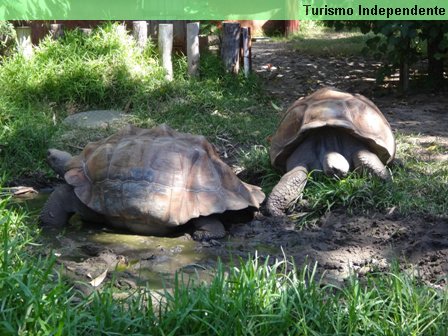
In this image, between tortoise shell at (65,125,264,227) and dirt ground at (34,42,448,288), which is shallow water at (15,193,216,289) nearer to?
dirt ground at (34,42,448,288)

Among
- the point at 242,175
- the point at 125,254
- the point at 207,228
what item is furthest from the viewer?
the point at 242,175

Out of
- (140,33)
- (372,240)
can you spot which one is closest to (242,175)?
(372,240)

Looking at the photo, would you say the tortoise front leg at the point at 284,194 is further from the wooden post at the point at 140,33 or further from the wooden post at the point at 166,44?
the wooden post at the point at 140,33

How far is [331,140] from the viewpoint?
630cm

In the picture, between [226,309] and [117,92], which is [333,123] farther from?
[117,92]

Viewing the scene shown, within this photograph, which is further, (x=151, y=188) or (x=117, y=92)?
(x=117, y=92)

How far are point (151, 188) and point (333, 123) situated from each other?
1.66 meters

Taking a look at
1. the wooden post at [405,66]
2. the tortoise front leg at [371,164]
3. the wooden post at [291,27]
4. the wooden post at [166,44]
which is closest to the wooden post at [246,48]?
the wooden post at [166,44]

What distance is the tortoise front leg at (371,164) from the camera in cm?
603

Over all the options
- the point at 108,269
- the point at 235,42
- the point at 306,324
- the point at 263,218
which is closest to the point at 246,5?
the point at 235,42

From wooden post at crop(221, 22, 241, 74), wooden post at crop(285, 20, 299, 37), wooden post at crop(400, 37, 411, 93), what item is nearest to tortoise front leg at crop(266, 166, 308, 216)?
wooden post at crop(221, 22, 241, 74)

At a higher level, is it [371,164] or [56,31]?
[56,31]

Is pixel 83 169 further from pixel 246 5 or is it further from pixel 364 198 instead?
pixel 246 5

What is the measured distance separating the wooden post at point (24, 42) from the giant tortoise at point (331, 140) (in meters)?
4.04
